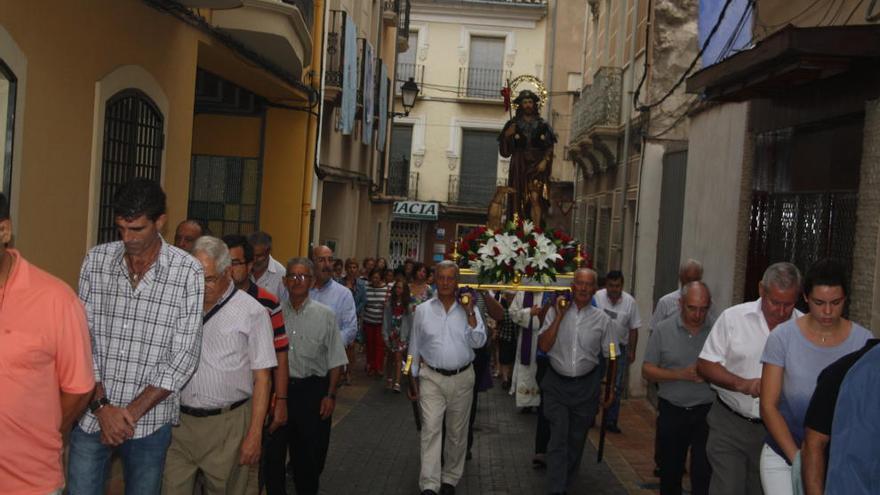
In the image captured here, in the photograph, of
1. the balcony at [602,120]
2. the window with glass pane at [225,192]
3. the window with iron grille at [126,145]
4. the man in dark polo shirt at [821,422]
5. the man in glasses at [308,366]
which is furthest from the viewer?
the balcony at [602,120]

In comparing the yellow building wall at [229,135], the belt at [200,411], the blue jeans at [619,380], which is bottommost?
the blue jeans at [619,380]

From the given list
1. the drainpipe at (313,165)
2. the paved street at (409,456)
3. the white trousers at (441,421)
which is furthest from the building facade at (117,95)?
the white trousers at (441,421)

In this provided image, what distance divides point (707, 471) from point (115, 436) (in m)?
4.47

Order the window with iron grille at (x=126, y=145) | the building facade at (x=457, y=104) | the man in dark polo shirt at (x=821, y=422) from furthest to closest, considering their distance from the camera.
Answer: the building facade at (x=457, y=104), the window with iron grille at (x=126, y=145), the man in dark polo shirt at (x=821, y=422)

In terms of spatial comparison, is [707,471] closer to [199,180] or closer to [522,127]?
[522,127]

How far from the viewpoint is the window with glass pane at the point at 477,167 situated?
42.9m

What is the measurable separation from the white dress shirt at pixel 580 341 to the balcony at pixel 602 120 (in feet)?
37.1

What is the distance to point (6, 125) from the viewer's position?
7441 millimetres

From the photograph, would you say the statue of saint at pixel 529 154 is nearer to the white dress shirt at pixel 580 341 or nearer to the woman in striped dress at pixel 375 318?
the woman in striped dress at pixel 375 318

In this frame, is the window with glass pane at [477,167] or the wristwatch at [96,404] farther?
the window with glass pane at [477,167]

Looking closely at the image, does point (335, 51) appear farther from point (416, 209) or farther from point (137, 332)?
point (416, 209)

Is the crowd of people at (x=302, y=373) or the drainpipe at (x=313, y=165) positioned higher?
the drainpipe at (x=313, y=165)

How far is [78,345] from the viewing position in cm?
441

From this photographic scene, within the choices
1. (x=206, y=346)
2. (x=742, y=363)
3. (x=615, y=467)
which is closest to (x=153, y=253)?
(x=206, y=346)
